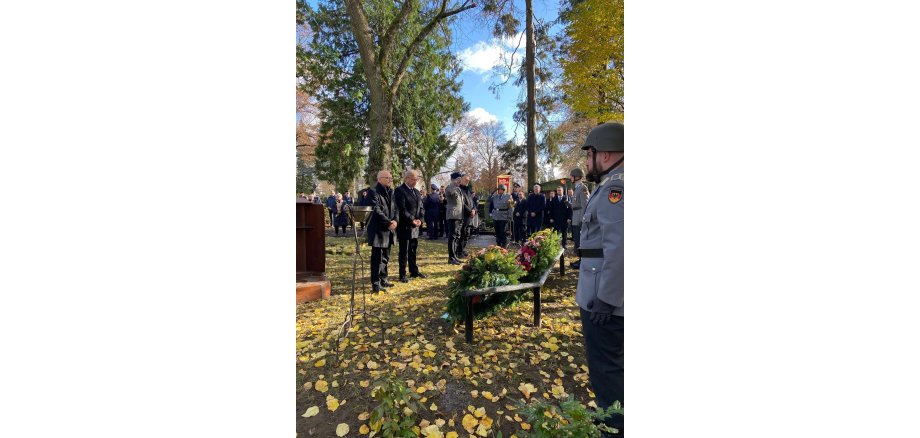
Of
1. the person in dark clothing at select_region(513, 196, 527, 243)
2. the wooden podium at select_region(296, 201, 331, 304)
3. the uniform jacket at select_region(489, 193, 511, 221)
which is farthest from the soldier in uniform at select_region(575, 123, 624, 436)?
the person in dark clothing at select_region(513, 196, 527, 243)

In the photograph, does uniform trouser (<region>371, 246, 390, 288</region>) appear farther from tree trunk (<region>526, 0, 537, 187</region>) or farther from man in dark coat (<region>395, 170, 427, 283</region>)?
tree trunk (<region>526, 0, 537, 187</region>)

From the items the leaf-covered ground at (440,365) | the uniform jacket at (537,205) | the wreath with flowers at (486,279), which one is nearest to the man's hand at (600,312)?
the leaf-covered ground at (440,365)

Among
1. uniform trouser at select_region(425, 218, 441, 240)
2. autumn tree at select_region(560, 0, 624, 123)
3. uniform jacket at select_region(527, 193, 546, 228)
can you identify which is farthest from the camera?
uniform trouser at select_region(425, 218, 441, 240)

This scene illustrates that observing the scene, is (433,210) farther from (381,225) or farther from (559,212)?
(381,225)

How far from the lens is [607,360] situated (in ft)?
6.97

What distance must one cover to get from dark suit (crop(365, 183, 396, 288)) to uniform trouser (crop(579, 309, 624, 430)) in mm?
3844

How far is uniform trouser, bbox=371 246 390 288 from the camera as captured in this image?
5754 millimetres

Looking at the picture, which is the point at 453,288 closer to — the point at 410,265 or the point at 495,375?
the point at 495,375

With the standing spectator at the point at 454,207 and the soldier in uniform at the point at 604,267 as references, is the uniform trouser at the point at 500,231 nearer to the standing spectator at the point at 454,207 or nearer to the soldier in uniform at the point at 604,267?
the standing spectator at the point at 454,207

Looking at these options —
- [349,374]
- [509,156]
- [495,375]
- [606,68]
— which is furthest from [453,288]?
[606,68]

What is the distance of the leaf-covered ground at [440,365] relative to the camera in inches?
96.7

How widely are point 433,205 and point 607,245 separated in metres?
11.3

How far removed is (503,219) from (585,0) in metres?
5.80

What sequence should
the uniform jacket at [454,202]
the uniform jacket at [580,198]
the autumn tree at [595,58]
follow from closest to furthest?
the uniform jacket at [580,198]
the uniform jacket at [454,202]
the autumn tree at [595,58]
